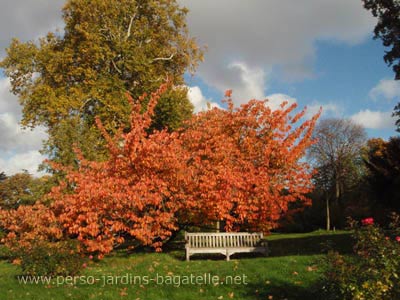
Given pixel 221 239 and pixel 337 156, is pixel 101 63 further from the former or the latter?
pixel 337 156

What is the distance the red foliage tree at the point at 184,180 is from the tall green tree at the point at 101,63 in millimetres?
7416

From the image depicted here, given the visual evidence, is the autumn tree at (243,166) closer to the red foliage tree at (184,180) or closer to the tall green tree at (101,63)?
the red foliage tree at (184,180)

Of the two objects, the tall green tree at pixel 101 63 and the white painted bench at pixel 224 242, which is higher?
the tall green tree at pixel 101 63

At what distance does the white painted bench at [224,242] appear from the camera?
498 inches

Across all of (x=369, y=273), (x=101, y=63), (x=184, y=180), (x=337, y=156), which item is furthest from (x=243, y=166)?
(x=337, y=156)

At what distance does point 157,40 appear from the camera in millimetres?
24344

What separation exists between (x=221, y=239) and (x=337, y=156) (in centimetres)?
2462

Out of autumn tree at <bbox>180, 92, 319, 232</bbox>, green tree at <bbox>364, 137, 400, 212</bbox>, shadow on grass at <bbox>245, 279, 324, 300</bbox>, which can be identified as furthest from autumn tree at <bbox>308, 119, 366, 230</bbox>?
shadow on grass at <bbox>245, 279, 324, 300</bbox>

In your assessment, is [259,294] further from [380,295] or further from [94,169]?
[94,169]

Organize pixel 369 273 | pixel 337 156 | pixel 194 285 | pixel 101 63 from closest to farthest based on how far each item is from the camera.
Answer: pixel 369 273 < pixel 194 285 < pixel 101 63 < pixel 337 156

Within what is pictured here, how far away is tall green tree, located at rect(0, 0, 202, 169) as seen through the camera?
21266 mm

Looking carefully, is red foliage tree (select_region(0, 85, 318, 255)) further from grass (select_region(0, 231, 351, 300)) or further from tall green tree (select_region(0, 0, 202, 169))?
tall green tree (select_region(0, 0, 202, 169))

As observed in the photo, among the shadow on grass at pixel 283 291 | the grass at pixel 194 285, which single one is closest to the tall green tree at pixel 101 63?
the grass at pixel 194 285

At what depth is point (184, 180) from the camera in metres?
12.3
